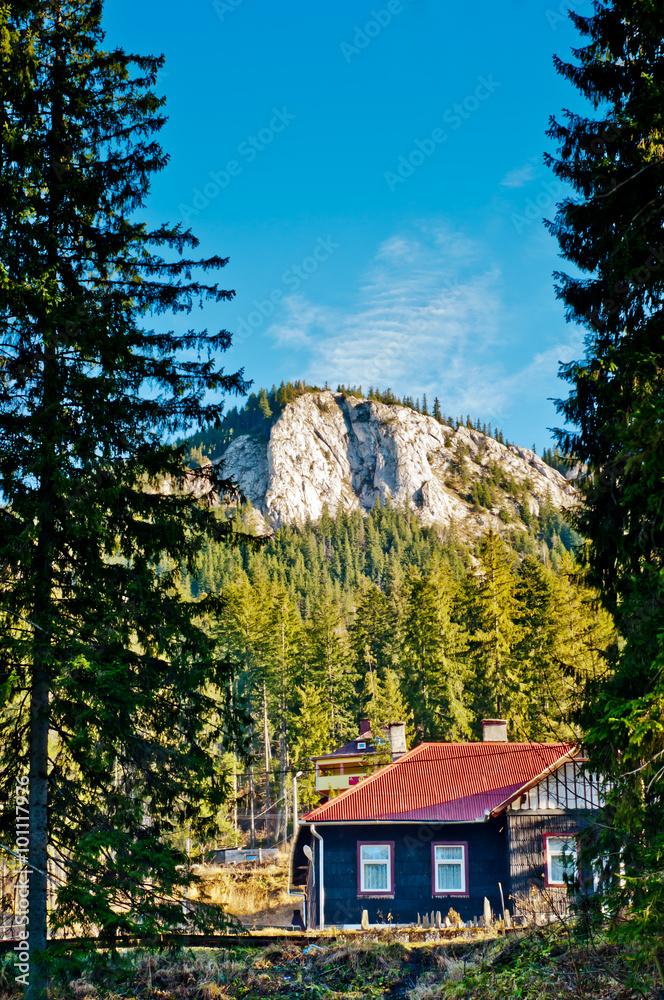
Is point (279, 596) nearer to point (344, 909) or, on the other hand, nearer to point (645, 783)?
point (344, 909)

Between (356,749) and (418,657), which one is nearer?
(356,749)

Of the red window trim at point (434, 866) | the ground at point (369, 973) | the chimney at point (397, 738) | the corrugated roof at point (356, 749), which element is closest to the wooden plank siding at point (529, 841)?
the red window trim at point (434, 866)

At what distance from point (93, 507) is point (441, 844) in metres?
15.9

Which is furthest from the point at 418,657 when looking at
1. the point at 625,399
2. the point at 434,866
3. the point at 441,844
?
the point at 625,399

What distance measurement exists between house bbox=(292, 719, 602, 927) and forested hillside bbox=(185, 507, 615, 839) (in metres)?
5.79

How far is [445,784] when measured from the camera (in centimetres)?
2080

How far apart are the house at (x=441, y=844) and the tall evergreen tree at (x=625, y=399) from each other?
11837mm

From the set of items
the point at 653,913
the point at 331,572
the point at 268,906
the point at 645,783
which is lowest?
the point at 268,906

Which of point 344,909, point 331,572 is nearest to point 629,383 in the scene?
point 344,909

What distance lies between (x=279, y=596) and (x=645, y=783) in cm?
4738

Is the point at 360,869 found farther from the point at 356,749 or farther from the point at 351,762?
the point at 351,762

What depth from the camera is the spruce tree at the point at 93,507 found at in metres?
7.63

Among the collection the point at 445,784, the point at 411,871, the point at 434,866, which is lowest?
the point at 411,871

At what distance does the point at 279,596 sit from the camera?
5328 cm
